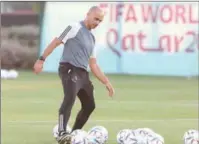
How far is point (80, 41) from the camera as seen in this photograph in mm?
9766

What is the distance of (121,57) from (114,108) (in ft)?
33.5

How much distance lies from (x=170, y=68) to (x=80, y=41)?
1495 centimetres

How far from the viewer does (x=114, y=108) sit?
14.9m

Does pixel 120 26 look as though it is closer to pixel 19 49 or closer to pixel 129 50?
pixel 129 50

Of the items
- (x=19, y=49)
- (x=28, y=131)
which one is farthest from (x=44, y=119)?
(x=19, y=49)

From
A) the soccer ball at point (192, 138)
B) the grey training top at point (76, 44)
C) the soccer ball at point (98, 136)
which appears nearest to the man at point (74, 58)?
the grey training top at point (76, 44)

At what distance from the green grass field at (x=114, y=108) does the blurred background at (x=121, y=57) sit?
0.8 inches

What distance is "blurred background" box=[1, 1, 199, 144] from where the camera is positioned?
15273mm

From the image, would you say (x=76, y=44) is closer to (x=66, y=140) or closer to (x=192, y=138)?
(x=66, y=140)

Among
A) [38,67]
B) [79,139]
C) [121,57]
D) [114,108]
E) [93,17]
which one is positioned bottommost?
[121,57]

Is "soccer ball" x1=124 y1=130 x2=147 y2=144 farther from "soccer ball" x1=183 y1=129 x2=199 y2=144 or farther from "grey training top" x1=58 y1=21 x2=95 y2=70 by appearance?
"grey training top" x1=58 y1=21 x2=95 y2=70

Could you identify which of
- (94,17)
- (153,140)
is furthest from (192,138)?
(94,17)

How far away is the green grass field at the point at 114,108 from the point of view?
11297mm

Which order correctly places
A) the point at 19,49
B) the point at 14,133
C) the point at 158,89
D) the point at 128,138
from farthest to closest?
the point at 19,49
the point at 158,89
the point at 14,133
the point at 128,138
